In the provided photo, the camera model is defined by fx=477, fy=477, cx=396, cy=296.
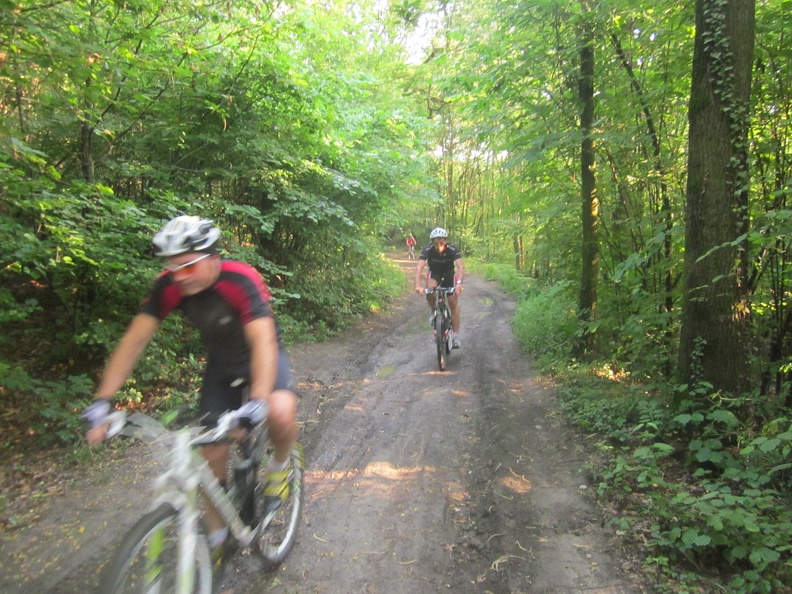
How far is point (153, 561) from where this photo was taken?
2080 mm

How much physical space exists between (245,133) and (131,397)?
4.02 metres

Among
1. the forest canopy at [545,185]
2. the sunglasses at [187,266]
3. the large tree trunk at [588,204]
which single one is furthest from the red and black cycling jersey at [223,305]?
the large tree trunk at [588,204]

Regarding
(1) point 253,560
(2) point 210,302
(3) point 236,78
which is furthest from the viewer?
(3) point 236,78

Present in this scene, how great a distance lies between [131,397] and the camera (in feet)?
18.0

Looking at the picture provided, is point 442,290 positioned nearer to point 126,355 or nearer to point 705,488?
point 705,488

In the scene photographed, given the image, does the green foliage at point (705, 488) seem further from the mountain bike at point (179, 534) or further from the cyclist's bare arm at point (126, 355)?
the cyclist's bare arm at point (126, 355)

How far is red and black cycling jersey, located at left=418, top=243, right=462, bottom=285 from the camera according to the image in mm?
8195

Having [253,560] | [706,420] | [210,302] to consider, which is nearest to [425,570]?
[253,560]

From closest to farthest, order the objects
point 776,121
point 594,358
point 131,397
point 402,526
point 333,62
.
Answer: point 402,526
point 776,121
point 131,397
point 594,358
point 333,62

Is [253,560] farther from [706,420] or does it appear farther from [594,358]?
[594,358]

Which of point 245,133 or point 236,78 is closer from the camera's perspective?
point 236,78

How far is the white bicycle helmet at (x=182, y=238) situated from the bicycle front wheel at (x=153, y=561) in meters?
1.22

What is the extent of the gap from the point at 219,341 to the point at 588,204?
18.6 feet

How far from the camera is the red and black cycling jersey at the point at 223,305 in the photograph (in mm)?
2732
